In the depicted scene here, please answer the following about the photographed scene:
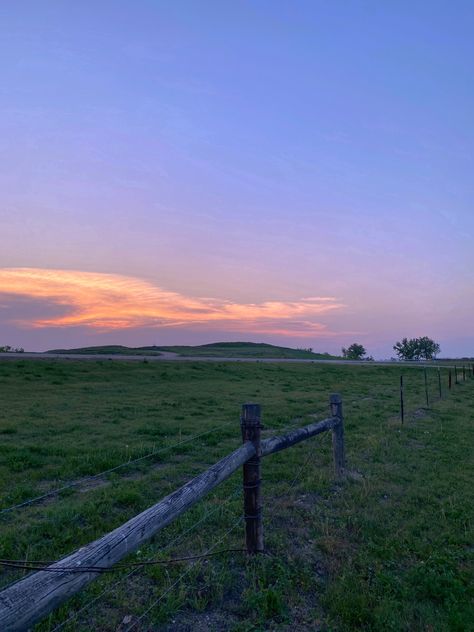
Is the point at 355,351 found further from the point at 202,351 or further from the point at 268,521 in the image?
the point at 268,521

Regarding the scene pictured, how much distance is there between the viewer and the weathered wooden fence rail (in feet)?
7.43

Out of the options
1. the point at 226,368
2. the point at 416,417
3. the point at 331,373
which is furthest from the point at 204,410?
the point at 331,373

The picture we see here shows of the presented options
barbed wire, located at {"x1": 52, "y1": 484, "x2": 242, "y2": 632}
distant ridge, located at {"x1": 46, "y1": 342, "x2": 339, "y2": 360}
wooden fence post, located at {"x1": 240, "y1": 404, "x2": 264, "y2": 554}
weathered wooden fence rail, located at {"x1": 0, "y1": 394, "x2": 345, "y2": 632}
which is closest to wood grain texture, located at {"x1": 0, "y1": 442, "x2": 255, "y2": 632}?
weathered wooden fence rail, located at {"x1": 0, "y1": 394, "x2": 345, "y2": 632}

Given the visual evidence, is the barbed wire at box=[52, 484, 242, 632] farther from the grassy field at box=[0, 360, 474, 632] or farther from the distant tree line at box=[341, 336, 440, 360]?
the distant tree line at box=[341, 336, 440, 360]

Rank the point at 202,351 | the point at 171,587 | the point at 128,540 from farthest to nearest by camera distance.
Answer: the point at 202,351
the point at 171,587
the point at 128,540

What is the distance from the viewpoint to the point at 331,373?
103 ft

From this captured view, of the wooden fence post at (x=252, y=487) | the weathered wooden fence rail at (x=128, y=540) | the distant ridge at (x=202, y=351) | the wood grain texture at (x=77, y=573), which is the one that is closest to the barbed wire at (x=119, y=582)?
the wooden fence post at (x=252, y=487)

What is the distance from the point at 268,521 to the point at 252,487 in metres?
1.19

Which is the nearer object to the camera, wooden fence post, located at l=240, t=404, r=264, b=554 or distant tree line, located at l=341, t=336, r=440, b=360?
wooden fence post, located at l=240, t=404, r=264, b=554

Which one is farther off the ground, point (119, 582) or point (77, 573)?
point (77, 573)

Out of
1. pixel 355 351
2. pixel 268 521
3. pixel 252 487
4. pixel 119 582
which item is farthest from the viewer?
pixel 355 351

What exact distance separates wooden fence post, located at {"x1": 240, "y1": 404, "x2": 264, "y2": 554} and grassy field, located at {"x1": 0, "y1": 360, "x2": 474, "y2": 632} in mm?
211

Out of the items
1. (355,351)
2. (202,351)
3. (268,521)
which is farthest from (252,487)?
(355,351)

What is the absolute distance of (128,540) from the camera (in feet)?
10.3
